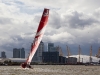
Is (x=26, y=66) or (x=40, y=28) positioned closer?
(x=40, y=28)

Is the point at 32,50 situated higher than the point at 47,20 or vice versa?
the point at 47,20

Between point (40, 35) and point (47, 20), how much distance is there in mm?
4924

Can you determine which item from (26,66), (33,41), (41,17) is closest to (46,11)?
(41,17)

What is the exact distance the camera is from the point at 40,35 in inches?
3499

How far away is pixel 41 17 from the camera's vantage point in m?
88.1

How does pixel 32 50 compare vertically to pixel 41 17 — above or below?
below

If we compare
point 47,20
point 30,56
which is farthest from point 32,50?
point 47,20

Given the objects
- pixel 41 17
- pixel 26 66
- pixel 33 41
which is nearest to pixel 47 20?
pixel 41 17

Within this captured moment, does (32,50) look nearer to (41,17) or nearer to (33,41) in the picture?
(33,41)

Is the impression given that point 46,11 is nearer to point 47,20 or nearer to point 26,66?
point 47,20

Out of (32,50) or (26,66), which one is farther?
(26,66)

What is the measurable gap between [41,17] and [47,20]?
2017 millimetres

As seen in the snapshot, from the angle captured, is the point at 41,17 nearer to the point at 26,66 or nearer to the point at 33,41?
the point at 33,41

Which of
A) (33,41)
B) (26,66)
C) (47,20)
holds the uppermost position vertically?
(47,20)
